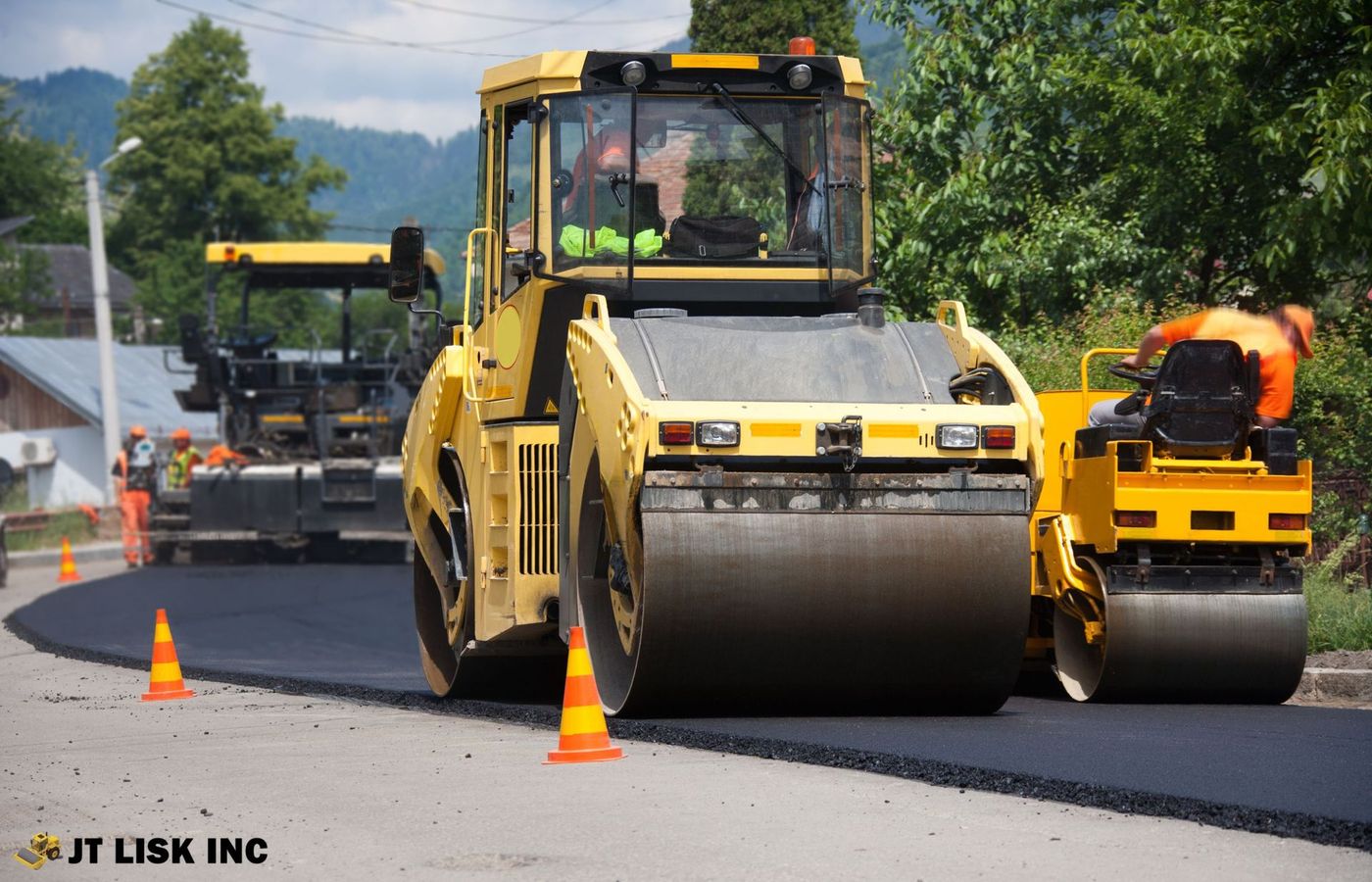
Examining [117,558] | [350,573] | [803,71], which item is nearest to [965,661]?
[803,71]

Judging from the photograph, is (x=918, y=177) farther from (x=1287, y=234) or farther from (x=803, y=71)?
(x=803, y=71)

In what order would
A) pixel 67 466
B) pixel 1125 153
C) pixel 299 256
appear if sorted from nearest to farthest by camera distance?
1. pixel 1125 153
2. pixel 299 256
3. pixel 67 466

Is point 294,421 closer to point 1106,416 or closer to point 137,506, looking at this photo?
point 137,506

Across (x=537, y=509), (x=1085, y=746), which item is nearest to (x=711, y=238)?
(x=537, y=509)

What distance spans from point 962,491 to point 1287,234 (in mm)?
5896

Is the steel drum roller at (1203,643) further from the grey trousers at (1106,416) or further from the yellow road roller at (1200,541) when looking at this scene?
the grey trousers at (1106,416)

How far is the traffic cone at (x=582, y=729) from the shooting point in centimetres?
721

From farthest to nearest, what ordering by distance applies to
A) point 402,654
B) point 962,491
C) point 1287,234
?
point 402,654 < point 1287,234 < point 962,491

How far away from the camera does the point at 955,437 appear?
7.68m

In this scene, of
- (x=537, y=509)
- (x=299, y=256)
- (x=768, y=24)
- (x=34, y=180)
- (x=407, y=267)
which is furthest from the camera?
(x=34, y=180)

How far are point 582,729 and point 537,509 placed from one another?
1.83m

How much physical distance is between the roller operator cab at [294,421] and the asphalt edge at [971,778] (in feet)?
43.0

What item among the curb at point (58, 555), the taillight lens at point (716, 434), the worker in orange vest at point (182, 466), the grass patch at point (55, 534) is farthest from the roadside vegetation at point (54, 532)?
the taillight lens at point (716, 434)

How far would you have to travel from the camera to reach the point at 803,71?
9.34 metres
